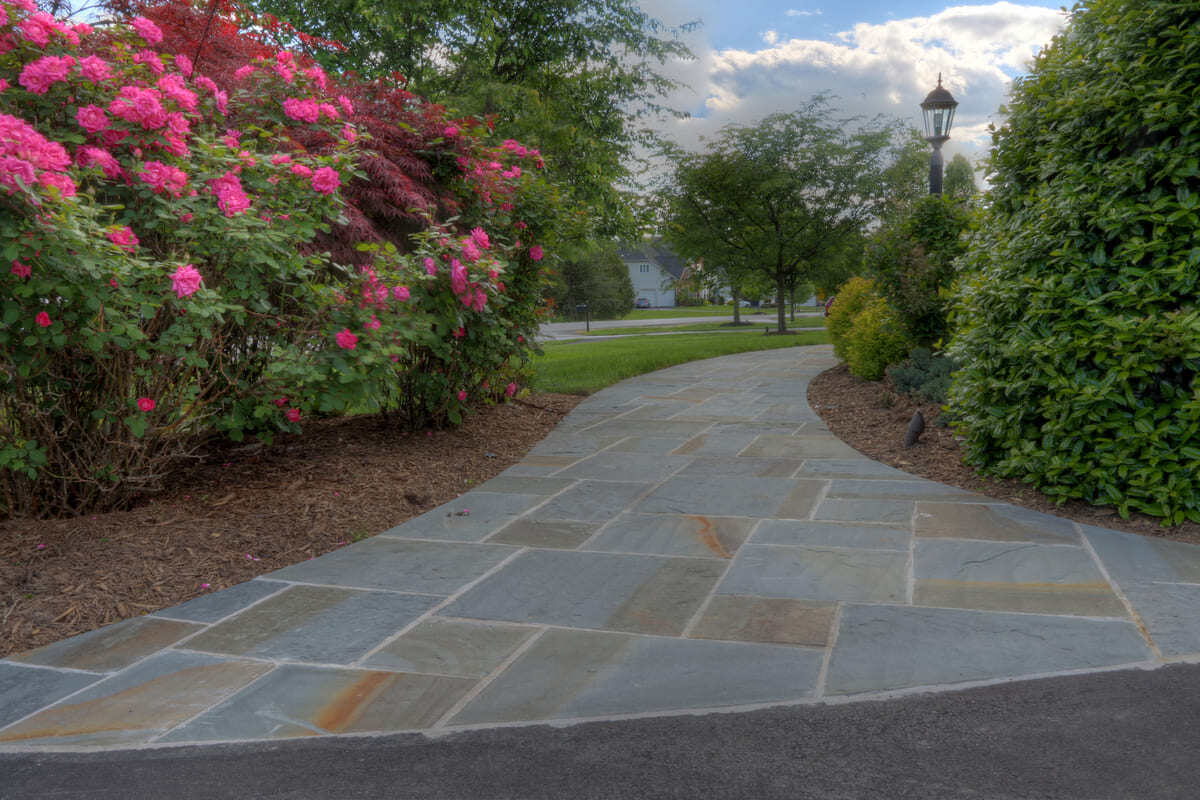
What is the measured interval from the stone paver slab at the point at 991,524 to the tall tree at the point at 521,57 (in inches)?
265

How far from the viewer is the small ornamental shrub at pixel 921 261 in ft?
27.7

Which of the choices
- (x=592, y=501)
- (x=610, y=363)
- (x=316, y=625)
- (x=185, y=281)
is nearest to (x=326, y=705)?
(x=316, y=625)

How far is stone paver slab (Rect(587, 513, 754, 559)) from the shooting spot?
4191 mm

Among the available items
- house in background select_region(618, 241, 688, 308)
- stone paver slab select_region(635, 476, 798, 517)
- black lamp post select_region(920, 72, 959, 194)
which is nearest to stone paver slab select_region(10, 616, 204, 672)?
stone paver slab select_region(635, 476, 798, 517)

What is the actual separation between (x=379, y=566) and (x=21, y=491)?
1875 mm

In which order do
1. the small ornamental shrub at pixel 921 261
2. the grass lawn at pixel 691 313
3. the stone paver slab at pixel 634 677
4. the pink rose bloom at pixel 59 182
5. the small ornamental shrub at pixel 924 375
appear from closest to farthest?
the stone paver slab at pixel 634 677, the pink rose bloom at pixel 59 182, the small ornamental shrub at pixel 924 375, the small ornamental shrub at pixel 921 261, the grass lawn at pixel 691 313

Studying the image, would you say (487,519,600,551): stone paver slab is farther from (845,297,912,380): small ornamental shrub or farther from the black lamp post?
the black lamp post

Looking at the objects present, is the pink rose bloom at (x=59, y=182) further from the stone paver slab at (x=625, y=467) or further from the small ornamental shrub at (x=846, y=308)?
the small ornamental shrub at (x=846, y=308)

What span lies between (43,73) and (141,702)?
2900 millimetres

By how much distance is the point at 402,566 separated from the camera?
4.00m

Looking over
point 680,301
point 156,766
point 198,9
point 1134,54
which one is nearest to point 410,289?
point 198,9

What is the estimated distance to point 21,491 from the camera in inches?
163

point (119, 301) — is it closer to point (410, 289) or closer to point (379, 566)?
point (379, 566)

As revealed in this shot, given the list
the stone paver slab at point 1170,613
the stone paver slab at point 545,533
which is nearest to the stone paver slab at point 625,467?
the stone paver slab at point 545,533
